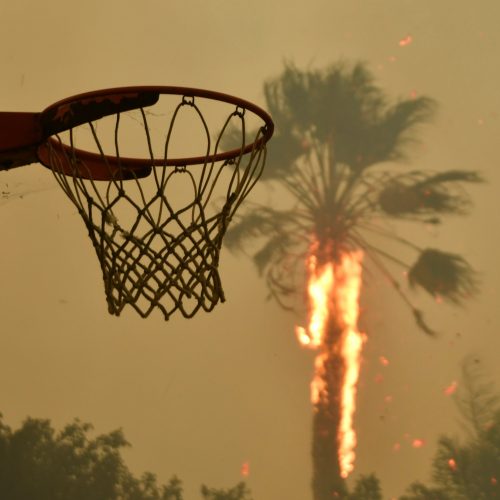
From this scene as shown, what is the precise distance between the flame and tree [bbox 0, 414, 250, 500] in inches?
16.5

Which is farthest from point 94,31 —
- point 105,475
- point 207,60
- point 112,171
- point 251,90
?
point 105,475

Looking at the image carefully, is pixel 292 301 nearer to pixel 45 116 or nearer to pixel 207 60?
pixel 207 60

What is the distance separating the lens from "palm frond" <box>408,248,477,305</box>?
2975 millimetres

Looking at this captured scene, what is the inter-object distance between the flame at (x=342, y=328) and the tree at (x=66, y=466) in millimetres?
420

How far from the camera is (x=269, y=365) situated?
9.64ft

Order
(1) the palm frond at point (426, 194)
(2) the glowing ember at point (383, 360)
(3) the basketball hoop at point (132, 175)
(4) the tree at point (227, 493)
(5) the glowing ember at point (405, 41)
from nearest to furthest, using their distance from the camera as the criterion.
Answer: (3) the basketball hoop at point (132, 175)
(4) the tree at point (227, 493)
(2) the glowing ember at point (383, 360)
(1) the palm frond at point (426, 194)
(5) the glowing ember at point (405, 41)

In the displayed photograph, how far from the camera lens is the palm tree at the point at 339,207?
2.98 meters

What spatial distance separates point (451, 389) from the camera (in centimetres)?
290

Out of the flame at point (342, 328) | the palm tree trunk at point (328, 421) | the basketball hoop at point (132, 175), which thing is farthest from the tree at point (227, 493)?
the basketball hoop at point (132, 175)

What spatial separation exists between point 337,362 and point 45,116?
1497 millimetres

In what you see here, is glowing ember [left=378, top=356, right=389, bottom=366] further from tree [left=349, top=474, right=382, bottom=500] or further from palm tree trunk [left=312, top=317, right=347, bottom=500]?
tree [left=349, top=474, right=382, bottom=500]

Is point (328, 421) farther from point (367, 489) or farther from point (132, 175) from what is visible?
point (132, 175)

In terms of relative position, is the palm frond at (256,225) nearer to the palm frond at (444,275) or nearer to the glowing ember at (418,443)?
the palm frond at (444,275)

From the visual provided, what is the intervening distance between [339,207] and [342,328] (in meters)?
0.47
